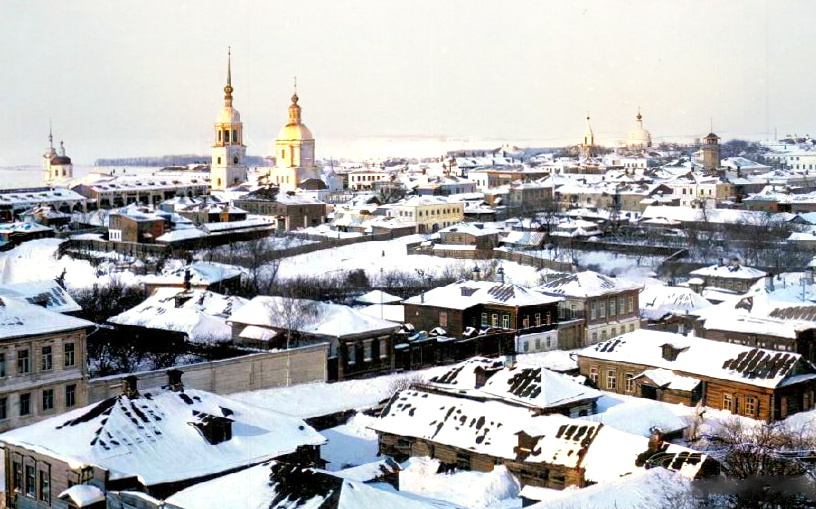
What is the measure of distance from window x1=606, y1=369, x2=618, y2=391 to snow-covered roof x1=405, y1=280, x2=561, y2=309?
167 inches

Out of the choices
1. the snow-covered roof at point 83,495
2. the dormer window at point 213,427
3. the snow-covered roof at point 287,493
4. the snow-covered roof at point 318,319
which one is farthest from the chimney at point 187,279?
the snow-covered roof at point 287,493

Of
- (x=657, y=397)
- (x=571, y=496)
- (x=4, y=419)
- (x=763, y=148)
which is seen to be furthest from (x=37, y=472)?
(x=763, y=148)

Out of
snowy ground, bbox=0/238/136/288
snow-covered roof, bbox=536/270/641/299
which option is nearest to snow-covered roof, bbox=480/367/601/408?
snow-covered roof, bbox=536/270/641/299

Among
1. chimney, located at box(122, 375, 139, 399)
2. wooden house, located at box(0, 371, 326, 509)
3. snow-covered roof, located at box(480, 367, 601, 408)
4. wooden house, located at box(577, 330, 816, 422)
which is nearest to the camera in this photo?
wooden house, located at box(0, 371, 326, 509)

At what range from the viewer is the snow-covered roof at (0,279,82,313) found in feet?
70.9

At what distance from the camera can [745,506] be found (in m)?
10.2

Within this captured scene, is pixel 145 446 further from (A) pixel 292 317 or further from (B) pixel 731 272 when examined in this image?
(B) pixel 731 272

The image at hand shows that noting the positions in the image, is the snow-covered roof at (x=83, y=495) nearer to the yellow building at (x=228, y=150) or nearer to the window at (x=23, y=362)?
the window at (x=23, y=362)

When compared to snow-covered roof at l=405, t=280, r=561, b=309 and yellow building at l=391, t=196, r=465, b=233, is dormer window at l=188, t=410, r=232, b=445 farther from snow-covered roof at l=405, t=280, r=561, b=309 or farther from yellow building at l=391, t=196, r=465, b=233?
yellow building at l=391, t=196, r=465, b=233

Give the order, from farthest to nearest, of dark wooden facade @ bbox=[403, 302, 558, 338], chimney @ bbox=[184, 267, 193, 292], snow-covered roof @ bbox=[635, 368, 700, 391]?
chimney @ bbox=[184, 267, 193, 292] → dark wooden facade @ bbox=[403, 302, 558, 338] → snow-covered roof @ bbox=[635, 368, 700, 391]

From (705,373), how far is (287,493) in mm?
11418

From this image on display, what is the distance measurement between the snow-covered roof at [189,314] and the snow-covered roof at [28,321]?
5.17 meters

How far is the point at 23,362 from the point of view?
684 inches

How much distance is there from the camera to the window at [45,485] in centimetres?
1269
